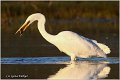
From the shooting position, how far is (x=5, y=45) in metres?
17.4

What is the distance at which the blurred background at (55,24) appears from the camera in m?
16.6

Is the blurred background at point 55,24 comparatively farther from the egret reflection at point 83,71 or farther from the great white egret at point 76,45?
the egret reflection at point 83,71

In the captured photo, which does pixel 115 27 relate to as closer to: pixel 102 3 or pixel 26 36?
pixel 26 36

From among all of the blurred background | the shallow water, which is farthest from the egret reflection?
the blurred background

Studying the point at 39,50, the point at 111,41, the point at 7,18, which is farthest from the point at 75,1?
the point at 39,50

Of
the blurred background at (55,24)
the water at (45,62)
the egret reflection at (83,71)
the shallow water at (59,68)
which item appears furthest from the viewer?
the blurred background at (55,24)

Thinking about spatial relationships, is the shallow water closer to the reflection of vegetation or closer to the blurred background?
the blurred background

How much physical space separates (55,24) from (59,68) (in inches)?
604

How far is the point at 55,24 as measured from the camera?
27328mm

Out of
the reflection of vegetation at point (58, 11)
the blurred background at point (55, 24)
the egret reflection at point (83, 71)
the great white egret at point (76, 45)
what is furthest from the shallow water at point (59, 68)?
the reflection of vegetation at point (58, 11)

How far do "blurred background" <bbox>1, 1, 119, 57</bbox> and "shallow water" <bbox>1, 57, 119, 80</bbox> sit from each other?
4.01 ft

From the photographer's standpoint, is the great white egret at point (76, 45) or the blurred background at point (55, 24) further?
the blurred background at point (55, 24)

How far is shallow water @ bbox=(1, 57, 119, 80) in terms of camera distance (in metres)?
10.9

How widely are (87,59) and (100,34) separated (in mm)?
7432
